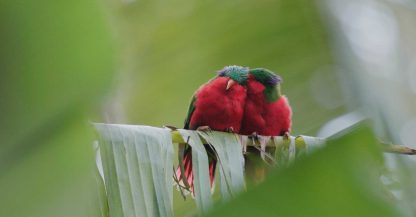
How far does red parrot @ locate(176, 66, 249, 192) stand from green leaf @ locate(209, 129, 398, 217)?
73.3 inches

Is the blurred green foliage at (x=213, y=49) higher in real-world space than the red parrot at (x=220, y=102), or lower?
higher

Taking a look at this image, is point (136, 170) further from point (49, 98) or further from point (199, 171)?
point (49, 98)

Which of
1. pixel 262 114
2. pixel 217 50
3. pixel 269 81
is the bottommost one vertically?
pixel 262 114

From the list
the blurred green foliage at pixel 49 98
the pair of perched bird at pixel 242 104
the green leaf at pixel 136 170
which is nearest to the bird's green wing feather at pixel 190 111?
the pair of perched bird at pixel 242 104

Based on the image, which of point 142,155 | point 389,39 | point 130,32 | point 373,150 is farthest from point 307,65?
point 373,150

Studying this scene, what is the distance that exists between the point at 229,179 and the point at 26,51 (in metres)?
0.99

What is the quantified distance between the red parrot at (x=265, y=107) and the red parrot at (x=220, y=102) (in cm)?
3

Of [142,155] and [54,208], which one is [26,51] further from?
[142,155]

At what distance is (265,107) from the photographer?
2178 mm

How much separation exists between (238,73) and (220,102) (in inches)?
5.7

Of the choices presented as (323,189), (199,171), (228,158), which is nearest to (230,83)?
(228,158)

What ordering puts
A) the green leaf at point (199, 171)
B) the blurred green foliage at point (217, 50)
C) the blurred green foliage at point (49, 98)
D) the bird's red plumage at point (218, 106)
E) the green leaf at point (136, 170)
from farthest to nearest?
the bird's red plumage at point (218, 106) → the blurred green foliage at point (217, 50) → the green leaf at point (199, 171) → the green leaf at point (136, 170) → the blurred green foliage at point (49, 98)

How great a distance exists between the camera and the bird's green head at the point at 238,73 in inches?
85.4

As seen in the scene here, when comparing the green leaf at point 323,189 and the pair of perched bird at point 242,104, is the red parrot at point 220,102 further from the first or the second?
the green leaf at point 323,189
